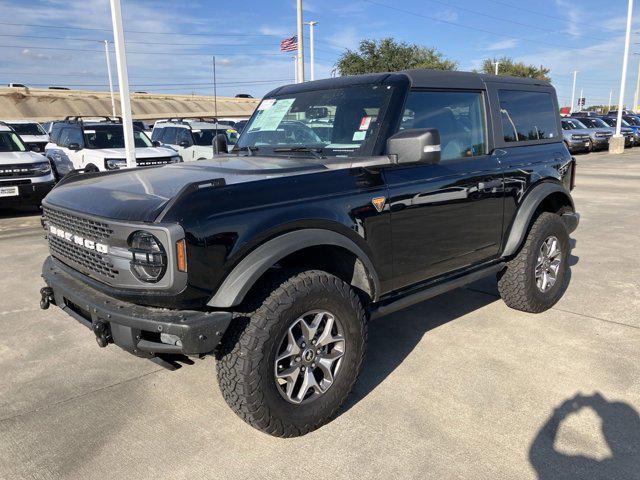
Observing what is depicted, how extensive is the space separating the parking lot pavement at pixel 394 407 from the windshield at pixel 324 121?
1.58 metres

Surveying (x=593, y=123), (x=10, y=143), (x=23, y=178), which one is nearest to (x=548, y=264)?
(x=23, y=178)

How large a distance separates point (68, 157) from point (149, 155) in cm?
237

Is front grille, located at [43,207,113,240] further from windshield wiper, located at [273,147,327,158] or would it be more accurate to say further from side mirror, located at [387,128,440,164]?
side mirror, located at [387,128,440,164]

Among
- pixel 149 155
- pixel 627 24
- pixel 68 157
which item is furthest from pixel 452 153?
pixel 627 24

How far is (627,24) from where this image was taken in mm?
25828

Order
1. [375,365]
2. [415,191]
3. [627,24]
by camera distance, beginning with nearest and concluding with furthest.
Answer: [415,191]
[375,365]
[627,24]

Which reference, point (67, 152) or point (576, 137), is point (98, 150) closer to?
point (67, 152)

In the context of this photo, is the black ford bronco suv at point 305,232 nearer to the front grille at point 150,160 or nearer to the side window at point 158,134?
the front grille at point 150,160

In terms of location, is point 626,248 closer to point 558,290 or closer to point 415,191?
point 558,290

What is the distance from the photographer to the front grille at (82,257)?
2.68 metres

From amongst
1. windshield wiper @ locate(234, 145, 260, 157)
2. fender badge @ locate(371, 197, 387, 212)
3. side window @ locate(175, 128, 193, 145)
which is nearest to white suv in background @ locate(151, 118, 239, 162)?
side window @ locate(175, 128, 193, 145)

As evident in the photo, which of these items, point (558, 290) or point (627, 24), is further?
point (627, 24)

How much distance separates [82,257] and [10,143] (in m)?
9.94

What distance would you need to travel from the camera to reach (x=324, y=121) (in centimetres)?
367
